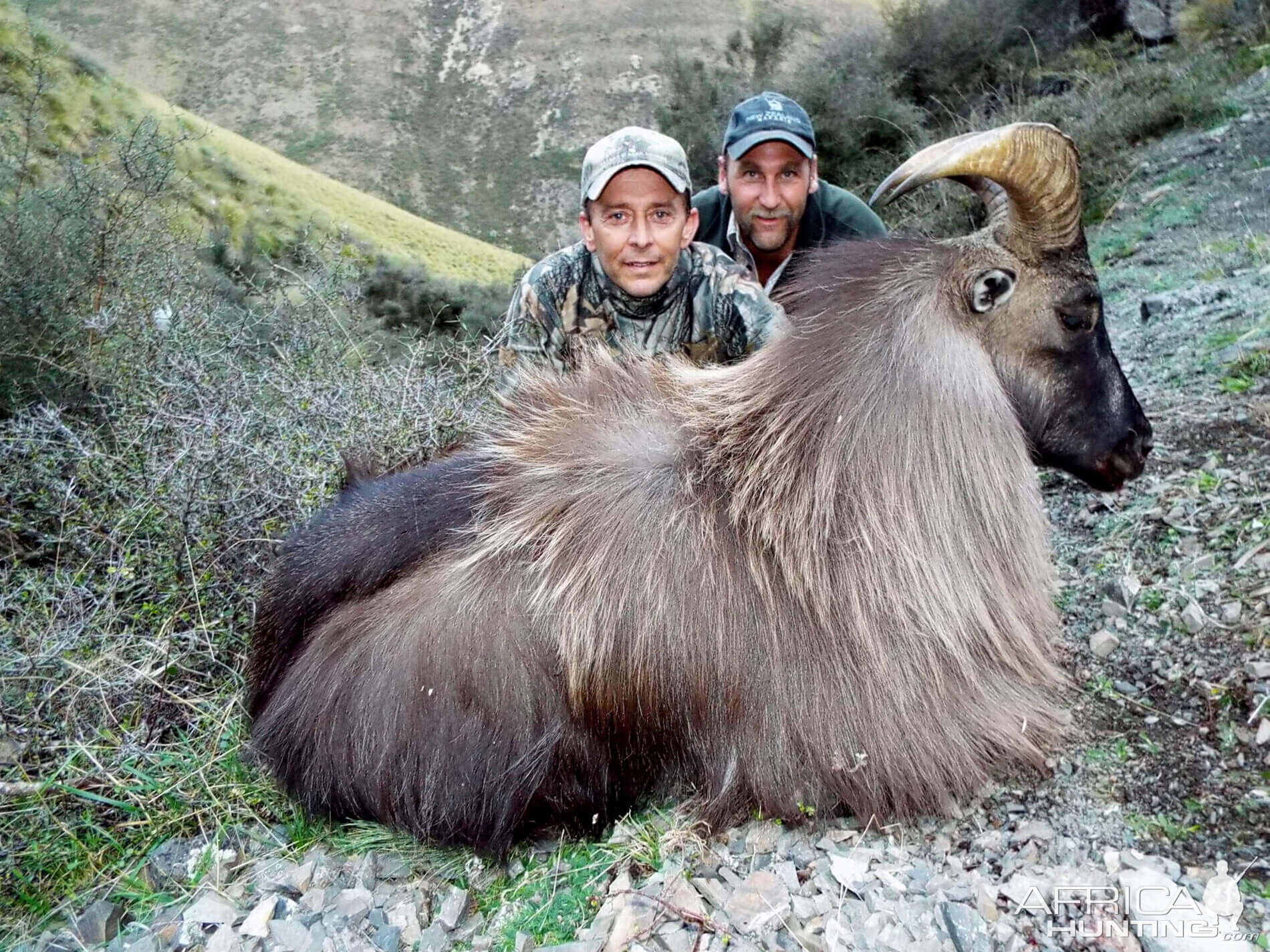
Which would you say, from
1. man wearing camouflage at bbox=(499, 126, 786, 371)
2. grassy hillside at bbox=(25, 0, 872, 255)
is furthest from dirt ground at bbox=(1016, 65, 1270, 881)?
grassy hillside at bbox=(25, 0, 872, 255)

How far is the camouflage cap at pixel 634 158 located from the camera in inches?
148

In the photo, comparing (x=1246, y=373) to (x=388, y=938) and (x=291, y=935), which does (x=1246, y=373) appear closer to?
(x=388, y=938)

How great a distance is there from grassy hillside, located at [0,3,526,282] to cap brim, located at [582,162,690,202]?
14.6 ft

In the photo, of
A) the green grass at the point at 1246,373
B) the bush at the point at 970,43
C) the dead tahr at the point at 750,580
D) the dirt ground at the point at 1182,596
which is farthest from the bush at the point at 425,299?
the bush at the point at 970,43

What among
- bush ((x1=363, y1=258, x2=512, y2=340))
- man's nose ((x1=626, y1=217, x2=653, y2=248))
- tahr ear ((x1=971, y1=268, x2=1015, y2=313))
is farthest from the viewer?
bush ((x1=363, y1=258, x2=512, y2=340))

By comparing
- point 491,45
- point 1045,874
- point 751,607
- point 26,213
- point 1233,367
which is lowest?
point 1045,874

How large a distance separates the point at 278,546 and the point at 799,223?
3.78 m

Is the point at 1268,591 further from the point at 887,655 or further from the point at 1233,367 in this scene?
the point at 1233,367

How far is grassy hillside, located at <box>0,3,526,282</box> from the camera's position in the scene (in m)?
9.98

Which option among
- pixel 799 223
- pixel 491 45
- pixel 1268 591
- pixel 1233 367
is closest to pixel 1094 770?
pixel 1268 591

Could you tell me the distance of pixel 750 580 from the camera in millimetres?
2668

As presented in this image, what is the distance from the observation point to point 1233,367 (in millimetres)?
4383

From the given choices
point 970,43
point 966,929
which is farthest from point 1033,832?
point 970,43

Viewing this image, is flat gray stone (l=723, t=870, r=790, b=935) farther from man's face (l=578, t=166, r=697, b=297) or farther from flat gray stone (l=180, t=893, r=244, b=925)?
man's face (l=578, t=166, r=697, b=297)
